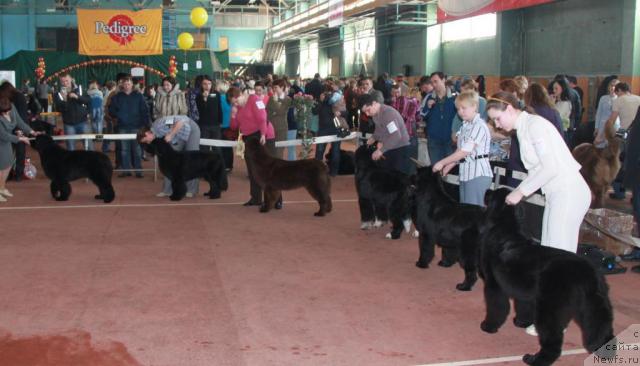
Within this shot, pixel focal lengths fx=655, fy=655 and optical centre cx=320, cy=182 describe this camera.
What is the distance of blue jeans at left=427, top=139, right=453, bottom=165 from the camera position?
307 inches

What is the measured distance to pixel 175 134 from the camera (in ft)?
31.2

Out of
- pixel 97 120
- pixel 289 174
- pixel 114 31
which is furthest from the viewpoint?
pixel 114 31

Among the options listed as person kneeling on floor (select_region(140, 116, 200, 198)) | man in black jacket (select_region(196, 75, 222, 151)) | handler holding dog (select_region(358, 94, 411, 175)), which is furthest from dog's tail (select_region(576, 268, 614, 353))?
man in black jacket (select_region(196, 75, 222, 151))

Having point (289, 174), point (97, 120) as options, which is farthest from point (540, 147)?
point (97, 120)

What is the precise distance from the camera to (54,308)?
489cm

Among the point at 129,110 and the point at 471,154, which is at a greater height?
the point at 129,110

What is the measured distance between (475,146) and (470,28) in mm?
17433

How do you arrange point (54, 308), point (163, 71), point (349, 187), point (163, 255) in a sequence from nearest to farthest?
point (54, 308) → point (163, 255) → point (349, 187) → point (163, 71)

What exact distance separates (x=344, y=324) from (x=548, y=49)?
15.4 m

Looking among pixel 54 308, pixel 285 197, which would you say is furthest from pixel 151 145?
pixel 54 308

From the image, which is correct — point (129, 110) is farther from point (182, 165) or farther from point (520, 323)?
point (520, 323)

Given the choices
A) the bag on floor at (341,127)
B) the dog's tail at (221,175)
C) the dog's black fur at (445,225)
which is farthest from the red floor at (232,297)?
the bag on floor at (341,127)

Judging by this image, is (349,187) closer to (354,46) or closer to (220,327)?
(220,327)

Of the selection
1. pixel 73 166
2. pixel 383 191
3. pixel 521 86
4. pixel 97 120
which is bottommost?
pixel 383 191
